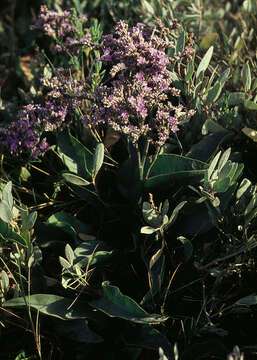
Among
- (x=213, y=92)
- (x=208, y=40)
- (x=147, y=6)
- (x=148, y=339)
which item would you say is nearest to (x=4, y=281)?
(x=148, y=339)

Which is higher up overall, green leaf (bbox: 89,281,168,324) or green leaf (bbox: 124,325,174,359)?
green leaf (bbox: 89,281,168,324)

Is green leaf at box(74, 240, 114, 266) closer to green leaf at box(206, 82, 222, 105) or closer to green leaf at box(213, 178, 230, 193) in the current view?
green leaf at box(213, 178, 230, 193)

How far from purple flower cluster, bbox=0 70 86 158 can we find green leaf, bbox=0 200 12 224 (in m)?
0.33

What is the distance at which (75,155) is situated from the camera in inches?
74.5

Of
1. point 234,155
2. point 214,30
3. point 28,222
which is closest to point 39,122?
point 28,222

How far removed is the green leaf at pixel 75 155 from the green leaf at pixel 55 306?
1.70 ft

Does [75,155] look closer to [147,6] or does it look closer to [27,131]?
[27,131]

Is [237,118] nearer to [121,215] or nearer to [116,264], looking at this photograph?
[121,215]

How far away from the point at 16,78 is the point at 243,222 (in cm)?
186

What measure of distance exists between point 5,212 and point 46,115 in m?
0.43

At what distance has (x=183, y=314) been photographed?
1.66 m

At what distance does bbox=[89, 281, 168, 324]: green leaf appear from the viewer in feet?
4.68

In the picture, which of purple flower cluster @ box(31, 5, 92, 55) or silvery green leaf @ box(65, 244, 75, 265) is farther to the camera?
purple flower cluster @ box(31, 5, 92, 55)

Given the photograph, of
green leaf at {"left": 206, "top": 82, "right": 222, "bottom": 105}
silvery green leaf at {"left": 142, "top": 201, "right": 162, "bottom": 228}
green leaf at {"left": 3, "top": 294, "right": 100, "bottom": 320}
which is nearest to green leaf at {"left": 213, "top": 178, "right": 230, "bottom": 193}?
silvery green leaf at {"left": 142, "top": 201, "right": 162, "bottom": 228}
